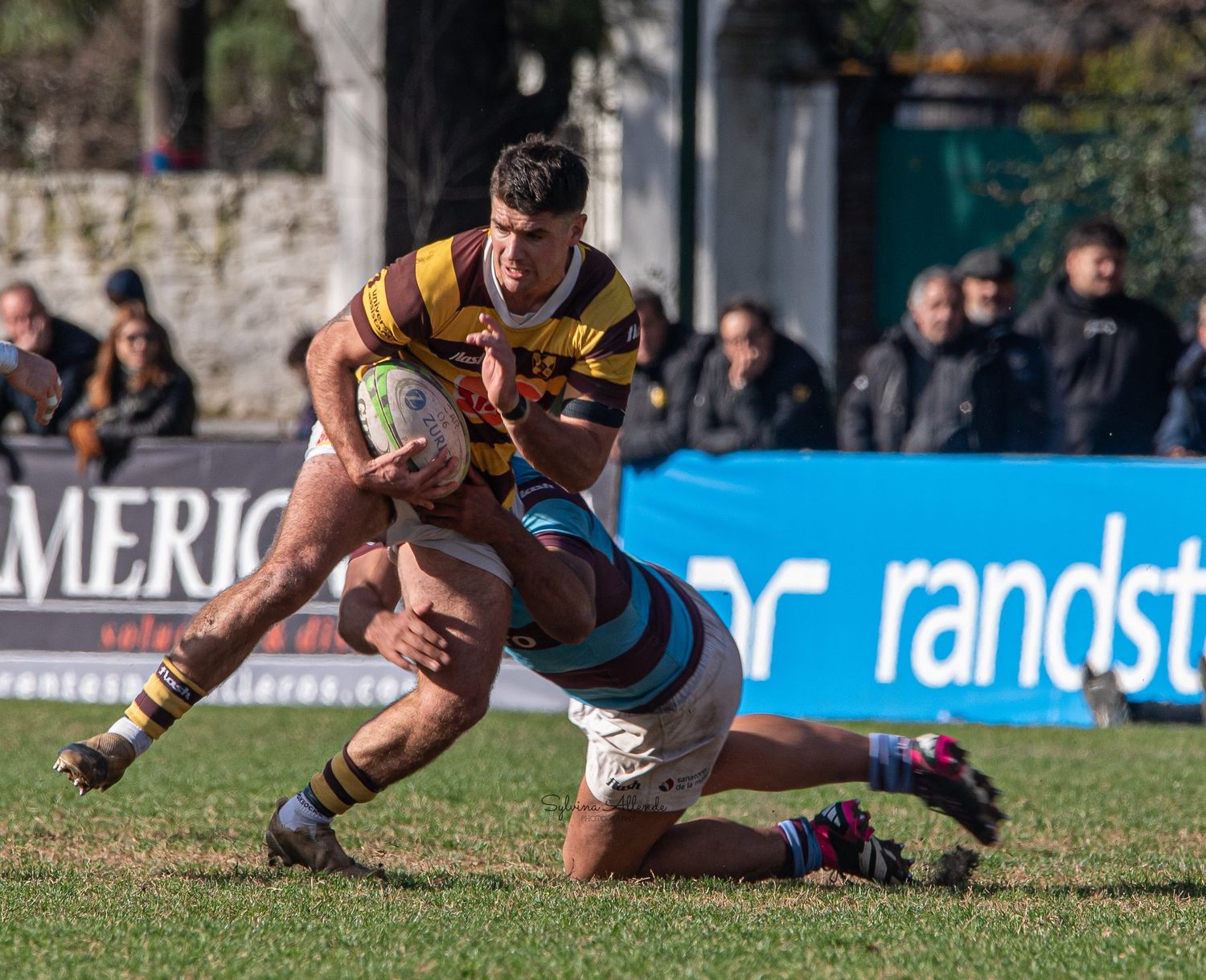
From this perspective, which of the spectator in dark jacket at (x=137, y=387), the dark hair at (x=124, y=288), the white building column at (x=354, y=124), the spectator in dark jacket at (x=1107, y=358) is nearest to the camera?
the spectator in dark jacket at (x=1107, y=358)

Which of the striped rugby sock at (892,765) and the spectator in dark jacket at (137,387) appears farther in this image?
the spectator in dark jacket at (137,387)

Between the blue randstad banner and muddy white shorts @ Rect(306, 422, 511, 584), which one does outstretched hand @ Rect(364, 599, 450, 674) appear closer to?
muddy white shorts @ Rect(306, 422, 511, 584)

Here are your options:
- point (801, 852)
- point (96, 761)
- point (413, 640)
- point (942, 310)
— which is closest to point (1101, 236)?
point (942, 310)

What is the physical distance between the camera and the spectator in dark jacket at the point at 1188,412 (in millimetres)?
9492

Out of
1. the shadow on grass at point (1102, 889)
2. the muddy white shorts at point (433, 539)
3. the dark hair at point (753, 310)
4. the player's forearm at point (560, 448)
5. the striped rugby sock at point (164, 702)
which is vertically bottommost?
the shadow on grass at point (1102, 889)

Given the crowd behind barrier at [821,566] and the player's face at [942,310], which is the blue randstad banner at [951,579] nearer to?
the crowd behind barrier at [821,566]

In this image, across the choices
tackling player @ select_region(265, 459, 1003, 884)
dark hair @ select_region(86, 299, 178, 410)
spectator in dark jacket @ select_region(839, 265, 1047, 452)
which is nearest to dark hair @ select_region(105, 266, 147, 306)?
dark hair @ select_region(86, 299, 178, 410)

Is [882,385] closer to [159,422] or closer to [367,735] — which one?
[159,422]

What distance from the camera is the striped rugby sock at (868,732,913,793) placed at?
516 cm

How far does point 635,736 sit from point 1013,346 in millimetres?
Answer: 5137

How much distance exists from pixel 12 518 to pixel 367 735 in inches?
226

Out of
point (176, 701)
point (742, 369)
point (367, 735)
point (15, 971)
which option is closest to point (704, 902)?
point (367, 735)

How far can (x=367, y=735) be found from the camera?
197 inches

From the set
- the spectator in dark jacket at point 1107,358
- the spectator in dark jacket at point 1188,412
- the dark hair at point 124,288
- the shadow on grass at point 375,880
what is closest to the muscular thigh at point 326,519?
the shadow on grass at point 375,880
